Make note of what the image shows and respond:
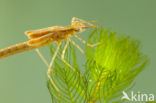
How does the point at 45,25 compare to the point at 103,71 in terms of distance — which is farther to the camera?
the point at 45,25

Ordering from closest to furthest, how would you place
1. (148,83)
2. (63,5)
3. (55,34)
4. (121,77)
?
1. (121,77)
2. (55,34)
3. (148,83)
4. (63,5)

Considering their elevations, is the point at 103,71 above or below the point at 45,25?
below

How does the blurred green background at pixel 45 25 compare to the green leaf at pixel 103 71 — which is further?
the blurred green background at pixel 45 25

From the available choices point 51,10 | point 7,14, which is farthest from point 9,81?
point 51,10

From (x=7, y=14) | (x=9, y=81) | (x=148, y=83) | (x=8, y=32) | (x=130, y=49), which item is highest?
(x=7, y=14)

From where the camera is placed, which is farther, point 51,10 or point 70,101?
point 51,10

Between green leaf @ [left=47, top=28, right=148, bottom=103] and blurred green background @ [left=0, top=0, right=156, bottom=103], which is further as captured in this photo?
blurred green background @ [left=0, top=0, right=156, bottom=103]

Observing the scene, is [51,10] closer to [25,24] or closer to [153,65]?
[25,24]

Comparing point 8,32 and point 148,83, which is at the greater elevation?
point 8,32
